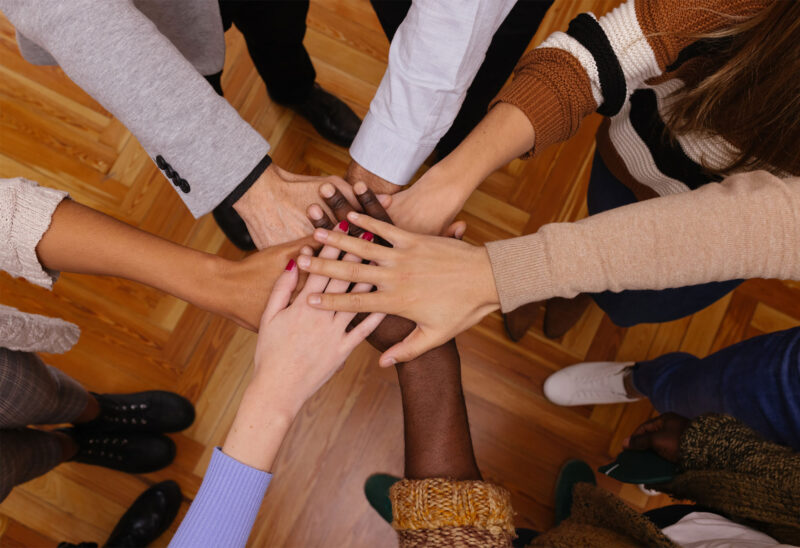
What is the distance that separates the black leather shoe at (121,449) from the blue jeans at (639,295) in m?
1.20

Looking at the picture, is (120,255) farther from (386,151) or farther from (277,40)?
(277,40)

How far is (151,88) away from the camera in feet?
2.53

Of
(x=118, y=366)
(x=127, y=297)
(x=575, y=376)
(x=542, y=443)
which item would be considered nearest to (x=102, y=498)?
(x=118, y=366)

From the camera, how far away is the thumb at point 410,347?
0.82 m

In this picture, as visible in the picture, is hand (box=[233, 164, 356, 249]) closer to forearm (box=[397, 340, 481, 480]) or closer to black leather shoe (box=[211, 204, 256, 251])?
forearm (box=[397, 340, 481, 480])

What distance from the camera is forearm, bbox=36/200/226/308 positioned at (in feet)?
2.62

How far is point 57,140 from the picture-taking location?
4.93 ft

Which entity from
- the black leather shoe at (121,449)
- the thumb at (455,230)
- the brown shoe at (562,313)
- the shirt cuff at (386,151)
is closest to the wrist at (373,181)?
the shirt cuff at (386,151)

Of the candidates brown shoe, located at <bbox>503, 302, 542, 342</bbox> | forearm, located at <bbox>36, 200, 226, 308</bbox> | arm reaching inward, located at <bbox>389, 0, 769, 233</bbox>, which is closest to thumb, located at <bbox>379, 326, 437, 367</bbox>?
arm reaching inward, located at <bbox>389, 0, 769, 233</bbox>

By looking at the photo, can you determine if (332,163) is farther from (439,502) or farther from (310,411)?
(439,502)

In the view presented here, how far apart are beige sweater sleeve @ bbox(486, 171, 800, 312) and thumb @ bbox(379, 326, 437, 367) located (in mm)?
169

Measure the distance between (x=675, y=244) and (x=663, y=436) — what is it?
22.2 inches

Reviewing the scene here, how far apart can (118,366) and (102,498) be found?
0.36 meters

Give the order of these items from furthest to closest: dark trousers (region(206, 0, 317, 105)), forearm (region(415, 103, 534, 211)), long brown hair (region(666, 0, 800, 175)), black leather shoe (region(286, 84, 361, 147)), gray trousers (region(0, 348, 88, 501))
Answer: black leather shoe (region(286, 84, 361, 147)) → dark trousers (region(206, 0, 317, 105)) → gray trousers (region(0, 348, 88, 501)) → forearm (region(415, 103, 534, 211)) → long brown hair (region(666, 0, 800, 175))
